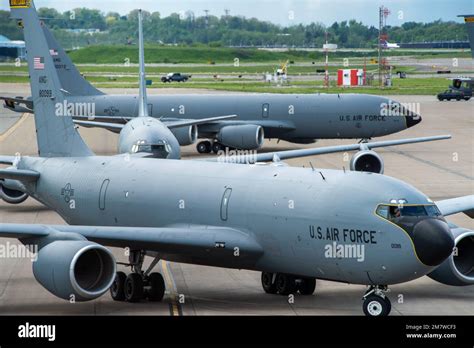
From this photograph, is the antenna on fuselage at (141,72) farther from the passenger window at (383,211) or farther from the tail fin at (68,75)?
the tail fin at (68,75)

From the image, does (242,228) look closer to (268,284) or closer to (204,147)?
(268,284)

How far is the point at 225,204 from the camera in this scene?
28953mm

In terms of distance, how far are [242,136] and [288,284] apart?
40507mm

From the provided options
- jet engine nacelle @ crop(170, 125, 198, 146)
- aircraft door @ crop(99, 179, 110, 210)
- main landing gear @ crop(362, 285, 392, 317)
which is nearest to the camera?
main landing gear @ crop(362, 285, 392, 317)

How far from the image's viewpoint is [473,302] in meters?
28.6

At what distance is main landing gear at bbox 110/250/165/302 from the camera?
29.3 metres

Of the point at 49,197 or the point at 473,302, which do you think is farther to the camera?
the point at 49,197

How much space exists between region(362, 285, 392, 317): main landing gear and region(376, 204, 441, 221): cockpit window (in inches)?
69.6

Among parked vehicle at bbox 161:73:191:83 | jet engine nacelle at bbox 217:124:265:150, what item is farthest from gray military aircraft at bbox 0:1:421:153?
parked vehicle at bbox 161:73:191:83

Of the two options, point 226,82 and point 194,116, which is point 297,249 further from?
point 226,82

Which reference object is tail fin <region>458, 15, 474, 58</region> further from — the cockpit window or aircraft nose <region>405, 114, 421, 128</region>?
aircraft nose <region>405, 114, 421, 128</region>

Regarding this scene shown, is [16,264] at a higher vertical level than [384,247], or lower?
lower
